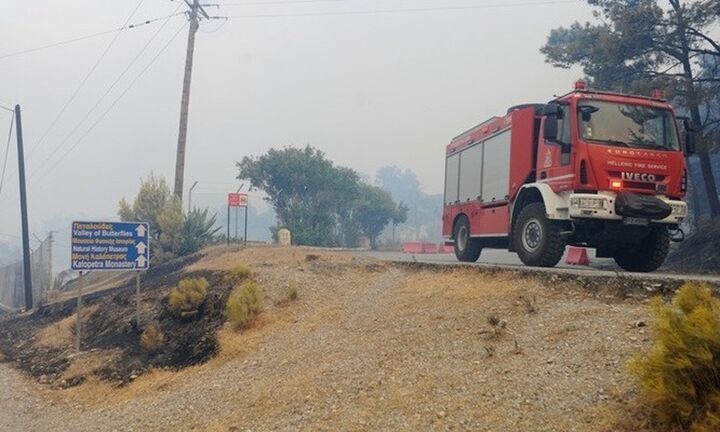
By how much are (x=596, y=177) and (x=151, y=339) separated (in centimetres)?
837

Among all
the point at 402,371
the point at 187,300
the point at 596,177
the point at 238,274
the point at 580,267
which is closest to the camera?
the point at 402,371

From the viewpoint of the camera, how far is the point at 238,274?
13.8m

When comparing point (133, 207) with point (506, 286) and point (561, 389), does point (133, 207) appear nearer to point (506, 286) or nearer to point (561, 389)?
point (506, 286)

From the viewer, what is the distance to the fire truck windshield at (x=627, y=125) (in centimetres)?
1041

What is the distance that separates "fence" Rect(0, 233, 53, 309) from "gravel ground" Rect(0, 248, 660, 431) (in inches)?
759

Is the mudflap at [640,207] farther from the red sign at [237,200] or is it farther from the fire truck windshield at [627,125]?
the red sign at [237,200]

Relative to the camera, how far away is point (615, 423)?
488 cm

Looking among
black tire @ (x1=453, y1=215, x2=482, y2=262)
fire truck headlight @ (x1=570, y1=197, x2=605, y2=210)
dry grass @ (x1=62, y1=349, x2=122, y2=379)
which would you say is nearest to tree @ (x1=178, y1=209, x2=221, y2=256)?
dry grass @ (x1=62, y1=349, x2=122, y2=379)

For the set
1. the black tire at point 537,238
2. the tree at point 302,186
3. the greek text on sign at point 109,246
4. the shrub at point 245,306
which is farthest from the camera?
the tree at point 302,186

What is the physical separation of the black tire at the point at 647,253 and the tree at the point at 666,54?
11.4 metres

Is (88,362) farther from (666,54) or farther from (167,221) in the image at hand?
(666,54)

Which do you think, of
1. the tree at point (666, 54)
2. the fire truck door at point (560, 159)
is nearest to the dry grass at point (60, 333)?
the fire truck door at point (560, 159)

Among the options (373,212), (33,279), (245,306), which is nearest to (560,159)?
(245,306)

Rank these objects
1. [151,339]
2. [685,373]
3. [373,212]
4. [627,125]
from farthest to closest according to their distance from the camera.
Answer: [373,212]
[151,339]
[627,125]
[685,373]
